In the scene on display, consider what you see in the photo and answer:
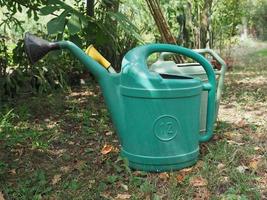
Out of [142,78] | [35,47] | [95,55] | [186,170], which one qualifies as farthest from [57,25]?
[186,170]

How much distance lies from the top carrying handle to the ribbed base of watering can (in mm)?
280

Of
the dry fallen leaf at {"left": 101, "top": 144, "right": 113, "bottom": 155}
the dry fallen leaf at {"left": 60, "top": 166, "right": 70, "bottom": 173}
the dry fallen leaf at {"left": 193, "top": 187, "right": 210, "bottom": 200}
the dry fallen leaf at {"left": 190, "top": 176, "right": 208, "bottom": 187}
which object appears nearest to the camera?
the dry fallen leaf at {"left": 193, "top": 187, "right": 210, "bottom": 200}

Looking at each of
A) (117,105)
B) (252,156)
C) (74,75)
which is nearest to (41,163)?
(117,105)

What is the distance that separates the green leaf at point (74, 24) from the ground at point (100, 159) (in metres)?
0.75

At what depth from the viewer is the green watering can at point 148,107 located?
88.4 inches

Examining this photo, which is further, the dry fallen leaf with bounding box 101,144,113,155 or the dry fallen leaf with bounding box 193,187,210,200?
the dry fallen leaf with bounding box 101,144,113,155

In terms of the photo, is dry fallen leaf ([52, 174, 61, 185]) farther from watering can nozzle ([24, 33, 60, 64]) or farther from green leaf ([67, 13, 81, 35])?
green leaf ([67, 13, 81, 35])

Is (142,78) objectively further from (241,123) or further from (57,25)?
(241,123)

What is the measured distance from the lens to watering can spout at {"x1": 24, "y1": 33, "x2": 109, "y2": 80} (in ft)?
7.38

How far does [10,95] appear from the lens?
421 cm

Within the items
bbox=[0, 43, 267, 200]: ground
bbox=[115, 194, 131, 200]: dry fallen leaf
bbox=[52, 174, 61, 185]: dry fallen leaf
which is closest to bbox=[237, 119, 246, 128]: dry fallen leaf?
bbox=[0, 43, 267, 200]: ground

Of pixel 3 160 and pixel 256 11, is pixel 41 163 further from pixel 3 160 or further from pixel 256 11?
pixel 256 11

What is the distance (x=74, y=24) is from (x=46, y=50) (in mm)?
492

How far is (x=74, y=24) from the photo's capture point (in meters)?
2.71
